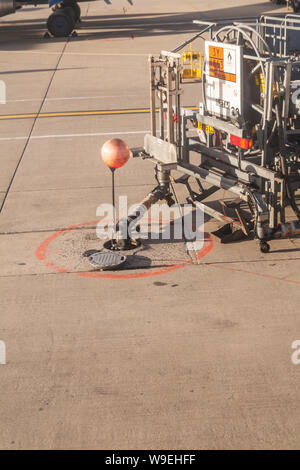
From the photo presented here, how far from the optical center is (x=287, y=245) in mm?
8844

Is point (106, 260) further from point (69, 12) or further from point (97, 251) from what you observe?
point (69, 12)

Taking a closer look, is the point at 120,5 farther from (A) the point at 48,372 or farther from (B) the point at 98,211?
(A) the point at 48,372

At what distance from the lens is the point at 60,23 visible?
29859 mm

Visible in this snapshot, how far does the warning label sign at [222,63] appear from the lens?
356 inches

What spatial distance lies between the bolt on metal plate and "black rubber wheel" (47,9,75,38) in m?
23.3

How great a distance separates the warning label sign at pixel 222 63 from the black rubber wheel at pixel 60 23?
71.4 feet

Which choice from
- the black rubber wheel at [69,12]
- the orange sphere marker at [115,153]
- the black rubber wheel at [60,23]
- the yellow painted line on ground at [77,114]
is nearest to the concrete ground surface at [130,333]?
the orange sphere marker at [115,153]

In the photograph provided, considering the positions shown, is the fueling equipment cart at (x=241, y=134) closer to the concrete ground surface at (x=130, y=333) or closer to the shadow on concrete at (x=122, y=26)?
the concrete ground surface at (x=130, y=333)
